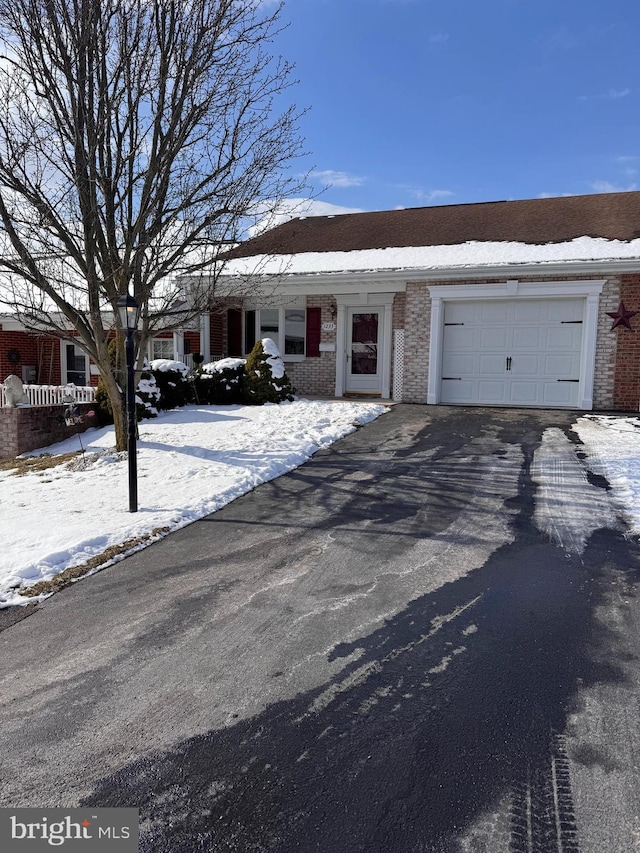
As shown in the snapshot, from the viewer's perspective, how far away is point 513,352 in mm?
11891

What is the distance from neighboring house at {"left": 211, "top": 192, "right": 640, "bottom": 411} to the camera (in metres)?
11.1

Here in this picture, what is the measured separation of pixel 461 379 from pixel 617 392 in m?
3.04

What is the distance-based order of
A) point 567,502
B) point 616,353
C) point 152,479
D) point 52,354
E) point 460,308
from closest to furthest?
point 567,502 → point 152,479 → point 616,353 → point 460,308 → point 52,354

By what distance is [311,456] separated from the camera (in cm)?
785

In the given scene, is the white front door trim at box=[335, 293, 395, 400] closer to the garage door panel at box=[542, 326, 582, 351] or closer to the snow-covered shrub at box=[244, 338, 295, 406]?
the snow-covered shrub at box=[244, 338, 295, 406]

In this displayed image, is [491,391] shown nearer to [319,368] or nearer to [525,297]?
[525,297]

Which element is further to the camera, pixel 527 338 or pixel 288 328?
pixel 288 328

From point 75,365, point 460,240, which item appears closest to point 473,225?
point 460,240

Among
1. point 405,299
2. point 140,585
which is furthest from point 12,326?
point 140,585

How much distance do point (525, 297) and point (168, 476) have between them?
830 centimetres

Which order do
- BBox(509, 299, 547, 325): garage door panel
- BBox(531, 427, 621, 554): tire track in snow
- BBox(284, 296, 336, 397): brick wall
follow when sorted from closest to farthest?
BBox(531, 427, 621, 554): tire track in snow → BBox(509, 299, 547, 325): garage door panel → BBox(284, 296, 336, 397): brick wall

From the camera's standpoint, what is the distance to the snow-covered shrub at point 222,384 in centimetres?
1213
